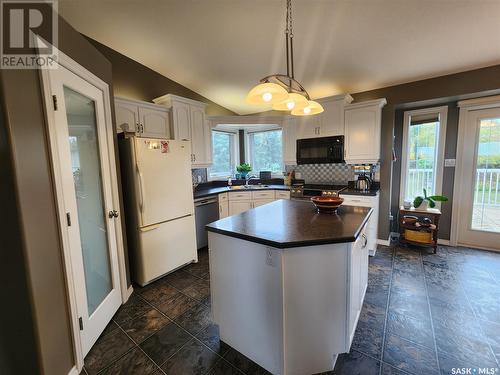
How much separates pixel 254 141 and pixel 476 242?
404 cm

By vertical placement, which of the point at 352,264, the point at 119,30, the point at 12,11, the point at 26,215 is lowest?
the point at 352,264

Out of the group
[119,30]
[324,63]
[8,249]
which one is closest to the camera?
[8,249]

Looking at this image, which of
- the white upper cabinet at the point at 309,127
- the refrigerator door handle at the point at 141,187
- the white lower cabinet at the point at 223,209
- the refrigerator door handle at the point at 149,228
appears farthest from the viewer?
the white lower cabinet at the point at 223,209

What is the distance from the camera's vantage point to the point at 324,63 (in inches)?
113

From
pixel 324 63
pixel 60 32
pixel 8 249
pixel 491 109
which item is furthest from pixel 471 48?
pixel 8 249

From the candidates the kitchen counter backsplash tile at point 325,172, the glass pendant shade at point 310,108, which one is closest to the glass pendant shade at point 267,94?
the glass pendant shade at point 310,108

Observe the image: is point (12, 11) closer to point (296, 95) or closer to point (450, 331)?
point (296, 95)

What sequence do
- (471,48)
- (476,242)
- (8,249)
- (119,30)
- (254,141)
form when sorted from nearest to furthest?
(8,249) < (471,48) < (119,30) < (476,242) < (254,141)

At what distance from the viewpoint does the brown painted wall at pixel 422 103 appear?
9.03 feet

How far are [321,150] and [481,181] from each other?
223 centimetres

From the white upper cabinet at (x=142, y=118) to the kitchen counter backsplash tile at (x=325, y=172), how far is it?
245 cm

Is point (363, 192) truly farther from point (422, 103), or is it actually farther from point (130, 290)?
point (130, 290)

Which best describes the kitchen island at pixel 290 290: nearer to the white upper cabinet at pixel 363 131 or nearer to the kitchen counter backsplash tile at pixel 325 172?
the white upper cabinet at pixel 363 131

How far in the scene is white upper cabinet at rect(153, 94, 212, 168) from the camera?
11.0ft
